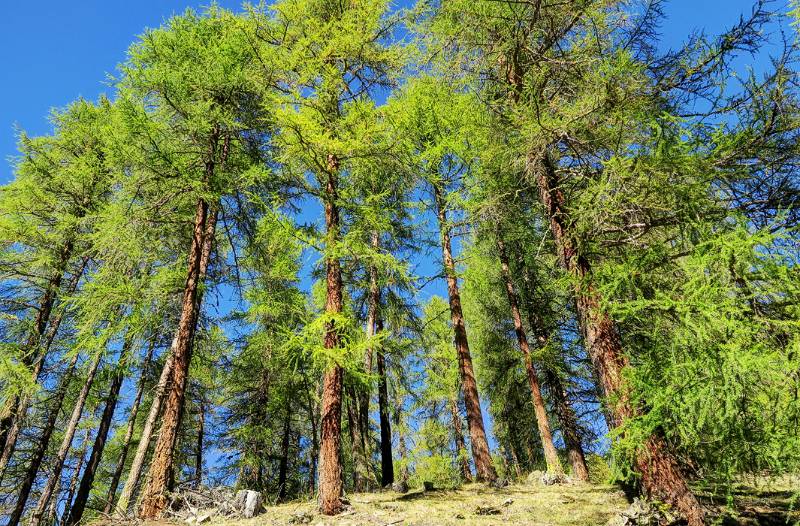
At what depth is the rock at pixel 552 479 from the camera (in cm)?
1006

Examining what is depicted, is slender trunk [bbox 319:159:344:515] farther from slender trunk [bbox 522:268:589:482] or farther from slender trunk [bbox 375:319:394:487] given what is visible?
slender trunk [bbox 522:268:589:482]

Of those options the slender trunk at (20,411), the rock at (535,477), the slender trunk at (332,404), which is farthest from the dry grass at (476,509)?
the slender trunk at (20,411)

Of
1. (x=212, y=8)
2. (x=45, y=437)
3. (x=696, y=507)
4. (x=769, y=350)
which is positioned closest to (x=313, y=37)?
(x=212, y=8)

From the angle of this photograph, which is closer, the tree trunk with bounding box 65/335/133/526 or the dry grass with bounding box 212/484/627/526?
the dry grass with bounding box 212/484/627/526

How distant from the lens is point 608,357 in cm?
600

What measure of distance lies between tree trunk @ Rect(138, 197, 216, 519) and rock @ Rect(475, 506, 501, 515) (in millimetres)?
5601

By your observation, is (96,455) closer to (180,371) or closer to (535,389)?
(180,371)

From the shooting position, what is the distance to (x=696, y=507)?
507 cm

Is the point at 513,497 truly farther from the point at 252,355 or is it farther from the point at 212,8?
the point at 212,8

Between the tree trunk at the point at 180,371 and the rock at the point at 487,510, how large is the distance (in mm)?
5601

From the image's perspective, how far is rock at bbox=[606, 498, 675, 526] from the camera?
5067 millimetres

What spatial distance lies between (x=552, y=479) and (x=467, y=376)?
3.16 meters

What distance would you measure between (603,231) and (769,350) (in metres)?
2.74

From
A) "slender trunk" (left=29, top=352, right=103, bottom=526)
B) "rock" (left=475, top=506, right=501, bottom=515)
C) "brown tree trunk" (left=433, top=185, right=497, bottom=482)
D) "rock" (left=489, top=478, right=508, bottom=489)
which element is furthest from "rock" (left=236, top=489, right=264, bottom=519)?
"slender trunk" (left=29, top=352, right=103, bottom=526)
